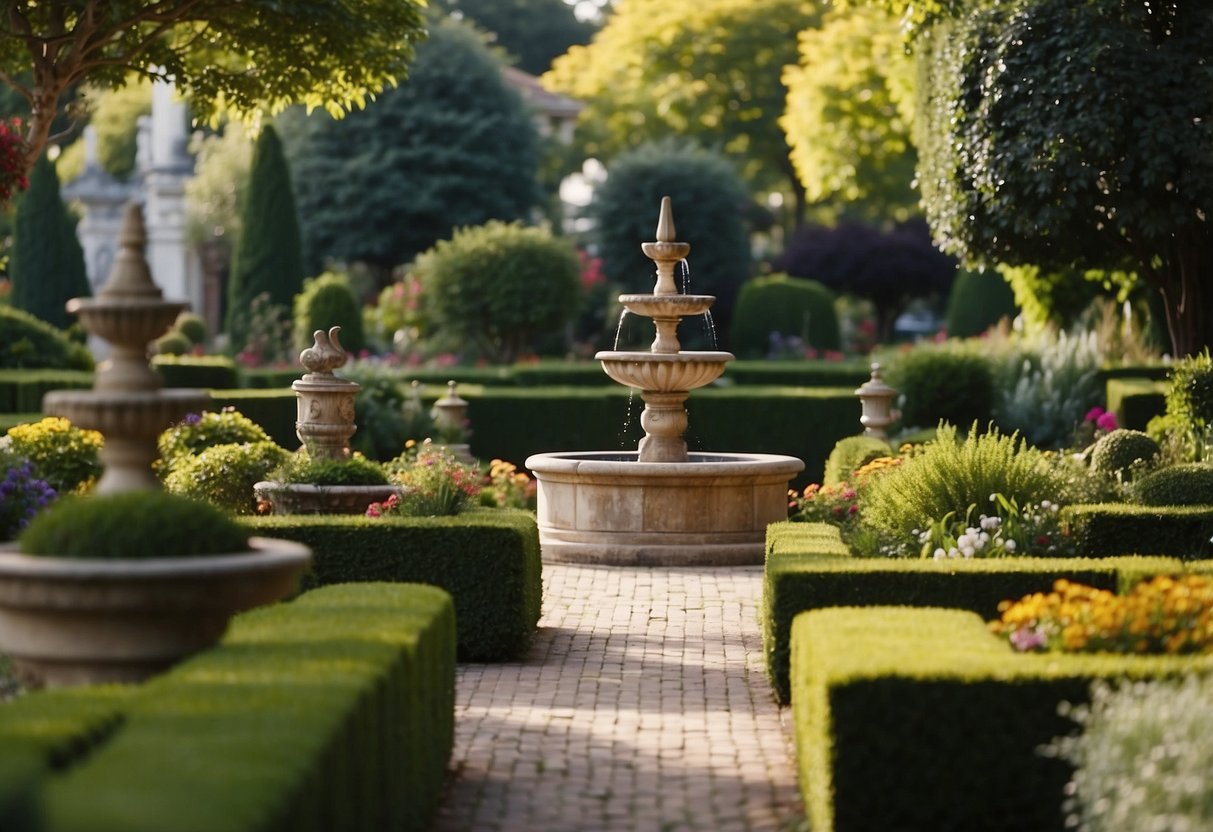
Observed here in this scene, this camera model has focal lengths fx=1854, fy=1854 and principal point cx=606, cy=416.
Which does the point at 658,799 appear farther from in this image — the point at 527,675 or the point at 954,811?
the point at 527,675

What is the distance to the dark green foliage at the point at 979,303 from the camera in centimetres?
3541

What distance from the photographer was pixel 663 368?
15781mm

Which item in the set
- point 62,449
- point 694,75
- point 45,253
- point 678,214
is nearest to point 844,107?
point 678,214

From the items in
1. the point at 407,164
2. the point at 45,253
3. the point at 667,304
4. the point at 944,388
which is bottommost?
the point at 944,388

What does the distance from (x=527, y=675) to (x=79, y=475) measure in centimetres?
562

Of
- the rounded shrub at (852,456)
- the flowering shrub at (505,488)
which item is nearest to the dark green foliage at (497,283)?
the flowering shrub at (505,488)

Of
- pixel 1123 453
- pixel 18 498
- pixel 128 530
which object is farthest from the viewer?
pixel 1123 453

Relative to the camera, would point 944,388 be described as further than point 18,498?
Yes

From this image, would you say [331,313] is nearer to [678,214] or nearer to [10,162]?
[10,162]

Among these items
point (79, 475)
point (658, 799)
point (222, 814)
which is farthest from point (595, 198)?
point (222, 814)

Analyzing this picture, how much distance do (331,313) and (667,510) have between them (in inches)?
566

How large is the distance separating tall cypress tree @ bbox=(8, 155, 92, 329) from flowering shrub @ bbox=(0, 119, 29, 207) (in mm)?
21356

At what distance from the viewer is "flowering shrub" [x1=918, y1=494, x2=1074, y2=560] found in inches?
393

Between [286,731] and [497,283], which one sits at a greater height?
[497,283]
